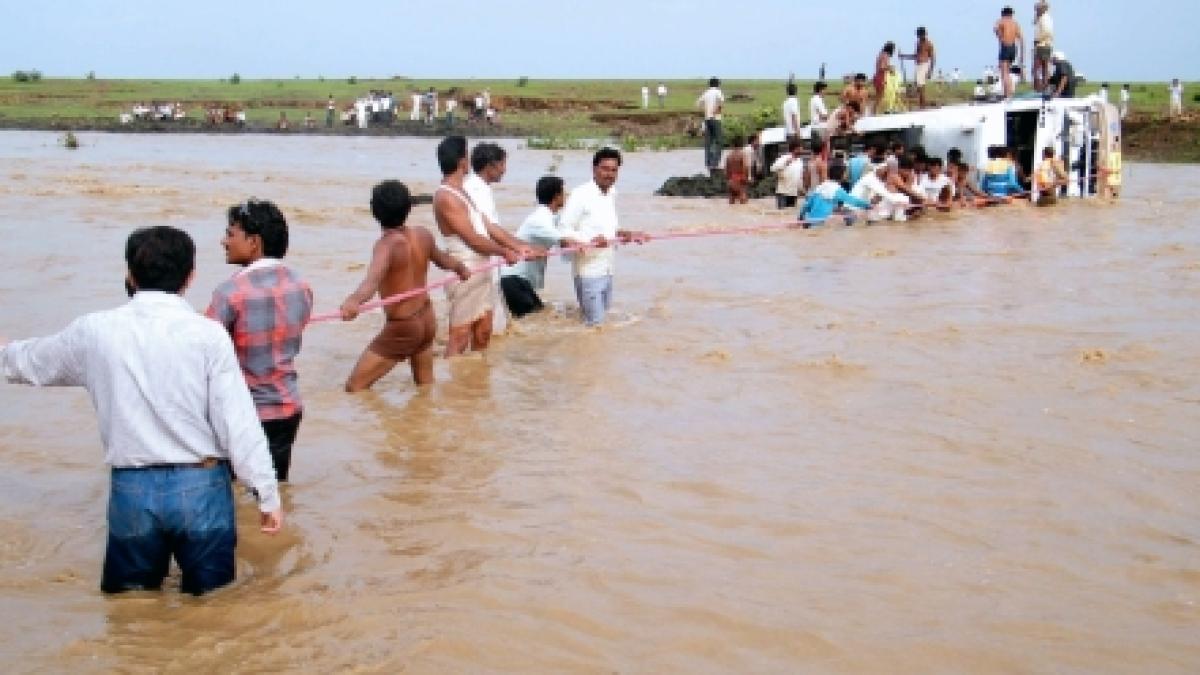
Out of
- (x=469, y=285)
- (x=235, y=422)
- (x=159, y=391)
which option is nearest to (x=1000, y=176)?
(x=469, y=285)

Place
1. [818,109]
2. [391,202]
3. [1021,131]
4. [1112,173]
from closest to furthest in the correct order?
[391,202], [1021,131], [1112,173], [818,109]

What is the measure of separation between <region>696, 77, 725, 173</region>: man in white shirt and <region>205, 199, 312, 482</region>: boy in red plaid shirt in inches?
757

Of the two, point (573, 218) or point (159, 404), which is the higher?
point (573, 218)

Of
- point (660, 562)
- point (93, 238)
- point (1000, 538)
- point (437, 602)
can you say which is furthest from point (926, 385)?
point (93, 238)

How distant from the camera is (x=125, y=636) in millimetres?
4301

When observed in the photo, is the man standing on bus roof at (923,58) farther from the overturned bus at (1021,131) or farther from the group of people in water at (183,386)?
the group of people in water at (183,386)

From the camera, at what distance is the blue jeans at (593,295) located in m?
9.70

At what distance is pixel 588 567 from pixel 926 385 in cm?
389

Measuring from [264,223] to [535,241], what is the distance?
4672 millimetres

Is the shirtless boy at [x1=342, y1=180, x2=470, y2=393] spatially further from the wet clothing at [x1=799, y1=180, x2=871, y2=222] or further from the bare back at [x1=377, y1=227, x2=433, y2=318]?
the wet clothing at [x1=799, y1=180, x2=871, y2=222]

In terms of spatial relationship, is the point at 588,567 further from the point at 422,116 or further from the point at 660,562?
the point at 422,116

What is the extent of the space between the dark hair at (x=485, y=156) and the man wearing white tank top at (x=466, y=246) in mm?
206

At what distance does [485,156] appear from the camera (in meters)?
8.41

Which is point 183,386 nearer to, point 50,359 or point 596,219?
point 50,359
